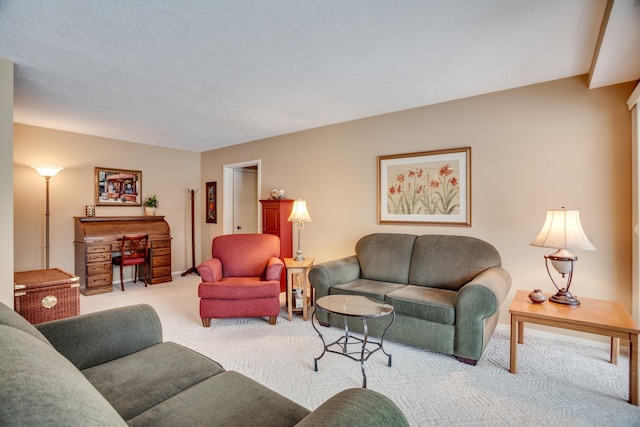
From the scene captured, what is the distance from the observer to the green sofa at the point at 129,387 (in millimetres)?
588

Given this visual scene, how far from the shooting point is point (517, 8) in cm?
189

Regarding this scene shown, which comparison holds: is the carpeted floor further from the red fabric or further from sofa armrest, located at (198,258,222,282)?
sofa armrest, located at (198,258,222,282)

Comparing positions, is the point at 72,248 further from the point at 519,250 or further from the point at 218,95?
the point at 519,250

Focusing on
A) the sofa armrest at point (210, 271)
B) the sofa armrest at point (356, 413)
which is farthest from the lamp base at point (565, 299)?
the sofa armrest at point (210, 271)

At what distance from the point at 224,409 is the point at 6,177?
2.63 meters

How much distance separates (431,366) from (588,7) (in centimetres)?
254

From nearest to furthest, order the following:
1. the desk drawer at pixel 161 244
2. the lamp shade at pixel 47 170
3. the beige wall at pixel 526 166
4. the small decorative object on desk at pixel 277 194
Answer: the beige wall at pixel 526 166
the lamp shade at pixel 47 170
the small decorative object on desk at pixel 277 194
the desk drawer at pixel 161 244

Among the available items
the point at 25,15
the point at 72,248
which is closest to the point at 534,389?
the point at 25,15

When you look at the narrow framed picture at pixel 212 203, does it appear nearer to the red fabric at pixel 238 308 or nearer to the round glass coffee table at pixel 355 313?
the red fabric at pixel 238 308

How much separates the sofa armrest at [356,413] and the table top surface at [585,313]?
70.2 inches

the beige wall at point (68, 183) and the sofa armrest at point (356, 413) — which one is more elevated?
the beige wall at point (68, 183)

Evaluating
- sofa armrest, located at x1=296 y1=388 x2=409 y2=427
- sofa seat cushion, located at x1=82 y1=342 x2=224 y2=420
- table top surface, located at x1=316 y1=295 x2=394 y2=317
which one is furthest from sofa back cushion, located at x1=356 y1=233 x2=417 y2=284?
sofa armrest, located at x1=296 y1=388 x2=409 y2=427

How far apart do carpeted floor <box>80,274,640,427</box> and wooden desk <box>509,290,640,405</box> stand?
0.18 meters

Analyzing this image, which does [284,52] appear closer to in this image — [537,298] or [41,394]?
[41,394]
